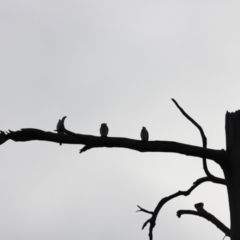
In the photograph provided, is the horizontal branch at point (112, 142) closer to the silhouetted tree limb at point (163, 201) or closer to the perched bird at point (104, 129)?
the silhouetted tree limb at point (163, 201)

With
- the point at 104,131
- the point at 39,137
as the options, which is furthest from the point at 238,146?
the point at 104,131

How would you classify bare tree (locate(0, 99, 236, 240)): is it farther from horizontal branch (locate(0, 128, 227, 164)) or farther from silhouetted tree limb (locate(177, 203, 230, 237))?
silhouetted tree limb (locate(177, 203, 230, 237))

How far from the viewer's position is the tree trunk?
18.3ft

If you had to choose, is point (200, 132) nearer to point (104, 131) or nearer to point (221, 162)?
point (221, 162)

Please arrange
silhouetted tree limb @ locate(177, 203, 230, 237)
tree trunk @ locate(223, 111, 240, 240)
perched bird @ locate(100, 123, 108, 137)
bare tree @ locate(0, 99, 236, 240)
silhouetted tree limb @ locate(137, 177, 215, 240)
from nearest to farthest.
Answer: tree trunk @ locate(223, 111, 240, 240) → bare tree @ locate(0, 99, 236, 240) → silhouetted tree limb @ locate(137, 177, 215, 240) → silhouetted tree limb @ locate(177, 203, 230, 237) → perched bird @ locate(100, 123, 108, 137)

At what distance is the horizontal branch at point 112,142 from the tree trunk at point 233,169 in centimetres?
13

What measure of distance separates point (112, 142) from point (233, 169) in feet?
5.62

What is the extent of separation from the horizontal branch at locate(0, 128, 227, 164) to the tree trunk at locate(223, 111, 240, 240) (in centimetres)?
13

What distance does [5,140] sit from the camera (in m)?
5.86

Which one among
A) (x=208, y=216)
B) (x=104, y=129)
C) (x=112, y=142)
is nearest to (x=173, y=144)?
(x=112, y=142)

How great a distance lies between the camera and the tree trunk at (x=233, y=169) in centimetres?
557

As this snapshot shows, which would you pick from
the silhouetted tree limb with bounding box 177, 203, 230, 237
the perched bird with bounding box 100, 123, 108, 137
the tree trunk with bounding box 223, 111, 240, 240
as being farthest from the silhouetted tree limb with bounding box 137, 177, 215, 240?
the perched bird with bounding box 100, 123, 108, 137

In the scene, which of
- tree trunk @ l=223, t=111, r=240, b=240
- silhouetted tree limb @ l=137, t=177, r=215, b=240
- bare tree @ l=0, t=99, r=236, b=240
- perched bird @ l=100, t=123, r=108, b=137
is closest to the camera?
tree trunk @ l=223, t=111, r=240, b=240

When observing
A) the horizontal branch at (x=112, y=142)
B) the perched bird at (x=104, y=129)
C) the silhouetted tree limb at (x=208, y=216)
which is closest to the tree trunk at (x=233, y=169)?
the horizontal branch at (x=112, y=142)
